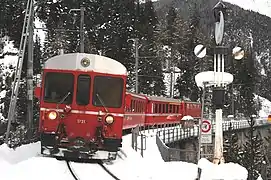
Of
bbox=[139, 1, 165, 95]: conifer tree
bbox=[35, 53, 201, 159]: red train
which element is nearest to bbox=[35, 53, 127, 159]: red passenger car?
bbox=[35, 53, 201, 159]: red train

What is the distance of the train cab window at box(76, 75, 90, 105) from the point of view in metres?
14.3

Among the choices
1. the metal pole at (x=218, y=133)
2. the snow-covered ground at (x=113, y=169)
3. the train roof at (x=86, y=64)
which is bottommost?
the snow-covered ground at (x=113, y=169)

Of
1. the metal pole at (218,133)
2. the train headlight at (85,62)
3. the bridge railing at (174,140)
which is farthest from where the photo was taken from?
the bridge railing at (174,140)

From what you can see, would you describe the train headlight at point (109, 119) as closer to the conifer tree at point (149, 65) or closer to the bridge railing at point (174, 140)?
the bridge railing at point (174, 140)

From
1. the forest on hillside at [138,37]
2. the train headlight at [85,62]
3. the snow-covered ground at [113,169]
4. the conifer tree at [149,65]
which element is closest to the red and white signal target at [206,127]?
the snow-covered ground at [113,169]

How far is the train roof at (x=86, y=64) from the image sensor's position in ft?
47.3

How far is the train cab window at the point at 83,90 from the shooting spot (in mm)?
14328

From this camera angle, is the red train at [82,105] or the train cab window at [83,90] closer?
the red train at [82,105]

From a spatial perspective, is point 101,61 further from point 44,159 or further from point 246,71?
point 246,71

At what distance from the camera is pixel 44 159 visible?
13.0m

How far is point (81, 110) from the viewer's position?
46.7ft

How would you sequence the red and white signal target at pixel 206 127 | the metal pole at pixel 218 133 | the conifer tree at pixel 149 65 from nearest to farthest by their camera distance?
the metal pole at pixel 218 133 → the red and white signal target at pixel 206 127 → the conifer tree at pixel 149 65

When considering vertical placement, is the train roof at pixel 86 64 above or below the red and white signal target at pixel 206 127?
above

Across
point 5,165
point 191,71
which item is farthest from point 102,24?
point 5,165
